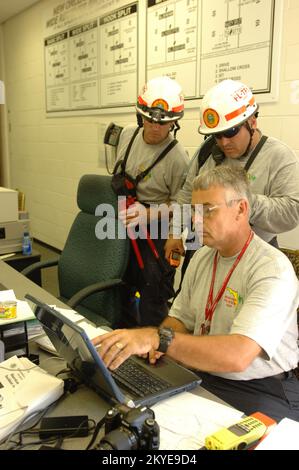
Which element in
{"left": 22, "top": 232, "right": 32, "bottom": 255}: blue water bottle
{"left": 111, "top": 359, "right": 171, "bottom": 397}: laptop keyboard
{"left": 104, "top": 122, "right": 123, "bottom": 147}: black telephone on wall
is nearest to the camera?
{"left": 111, "top": 359, "right": 171, "bottom": 397}: laptop keyboard

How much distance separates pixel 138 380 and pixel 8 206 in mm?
2004

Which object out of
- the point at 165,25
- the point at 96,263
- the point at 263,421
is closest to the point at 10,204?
the point at 96,263

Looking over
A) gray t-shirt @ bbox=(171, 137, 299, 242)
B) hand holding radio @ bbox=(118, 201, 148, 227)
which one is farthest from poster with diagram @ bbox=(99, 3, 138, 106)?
gray t-shirt @ bbox=(171, 137, 299, 242)

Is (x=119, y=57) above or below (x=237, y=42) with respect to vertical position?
above

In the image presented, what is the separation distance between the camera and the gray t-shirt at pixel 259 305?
1211 millimetres

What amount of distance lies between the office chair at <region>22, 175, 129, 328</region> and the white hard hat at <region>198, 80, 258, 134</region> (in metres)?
0.62

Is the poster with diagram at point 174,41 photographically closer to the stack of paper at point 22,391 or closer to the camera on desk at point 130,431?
the stack of paper at point 22,391

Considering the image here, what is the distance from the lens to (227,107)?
1.82 m

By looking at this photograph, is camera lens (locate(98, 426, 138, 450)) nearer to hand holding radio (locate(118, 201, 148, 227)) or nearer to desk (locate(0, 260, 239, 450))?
desk (locate(0, 260, 239, 450))

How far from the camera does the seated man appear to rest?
1.17m

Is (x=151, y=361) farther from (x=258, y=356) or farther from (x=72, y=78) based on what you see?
(x=72, y=78)

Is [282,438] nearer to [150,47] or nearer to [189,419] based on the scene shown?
[189,419]

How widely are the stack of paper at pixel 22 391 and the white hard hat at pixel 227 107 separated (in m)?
1.22

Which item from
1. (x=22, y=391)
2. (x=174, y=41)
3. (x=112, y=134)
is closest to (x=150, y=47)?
(x=174, y=41)
